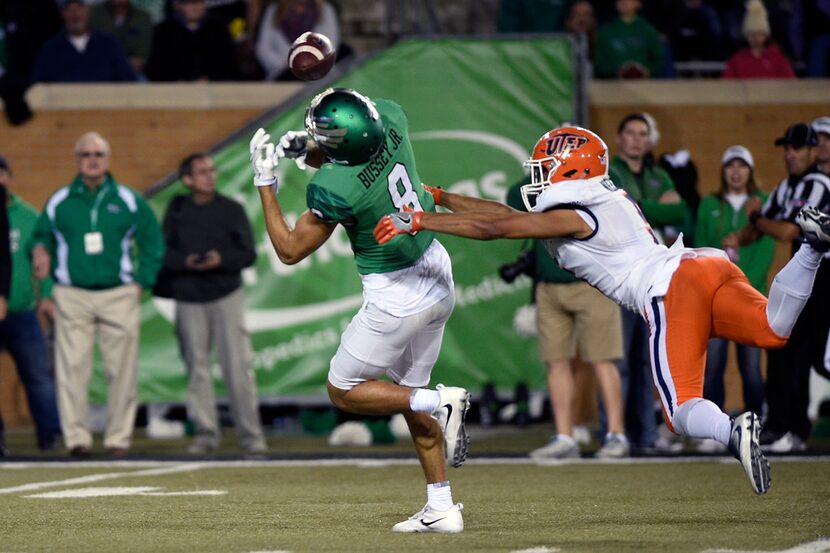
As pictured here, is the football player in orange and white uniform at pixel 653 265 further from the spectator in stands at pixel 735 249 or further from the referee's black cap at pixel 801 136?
the spectator in stands at pixel 735 249

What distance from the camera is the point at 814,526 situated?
20.5 ft

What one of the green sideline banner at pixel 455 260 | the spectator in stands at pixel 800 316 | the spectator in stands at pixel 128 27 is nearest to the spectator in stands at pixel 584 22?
the green sideline banner at pixel 455 260

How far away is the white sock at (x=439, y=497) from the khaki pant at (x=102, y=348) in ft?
15.1

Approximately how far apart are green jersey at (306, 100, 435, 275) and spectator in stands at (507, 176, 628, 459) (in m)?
3.28

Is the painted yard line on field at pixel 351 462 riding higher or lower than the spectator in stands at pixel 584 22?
lower

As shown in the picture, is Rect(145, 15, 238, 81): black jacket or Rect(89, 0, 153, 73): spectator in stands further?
Rect(89, 0, 153, 73): spectator in stands

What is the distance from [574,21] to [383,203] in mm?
7299

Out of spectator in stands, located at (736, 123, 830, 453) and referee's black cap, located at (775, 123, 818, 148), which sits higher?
referee's black cap, located at (775, 123, 818, 148)

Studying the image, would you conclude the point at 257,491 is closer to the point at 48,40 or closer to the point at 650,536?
the point at 650,536

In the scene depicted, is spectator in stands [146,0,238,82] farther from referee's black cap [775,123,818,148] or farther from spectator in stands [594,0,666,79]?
referee's black cap [775,123,818,148]

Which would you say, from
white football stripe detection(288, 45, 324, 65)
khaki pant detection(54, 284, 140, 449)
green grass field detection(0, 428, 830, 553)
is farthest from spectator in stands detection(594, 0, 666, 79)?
white football stripe detection(288, 45, 324, 65)

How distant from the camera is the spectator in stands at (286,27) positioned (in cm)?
1343

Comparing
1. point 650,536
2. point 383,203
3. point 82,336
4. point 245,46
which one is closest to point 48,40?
point 245,46

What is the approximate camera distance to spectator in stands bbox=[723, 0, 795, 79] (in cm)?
1316
